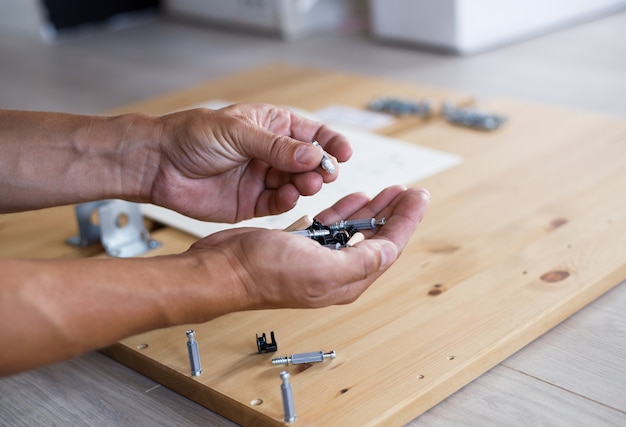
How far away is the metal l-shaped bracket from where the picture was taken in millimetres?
1556

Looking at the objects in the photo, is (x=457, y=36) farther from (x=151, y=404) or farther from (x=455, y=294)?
(x=151, y=404)

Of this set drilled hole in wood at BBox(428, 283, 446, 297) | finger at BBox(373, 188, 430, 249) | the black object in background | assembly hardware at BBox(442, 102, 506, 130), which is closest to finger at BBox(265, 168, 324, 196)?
finger at BBox(373, 188, 430, 249)

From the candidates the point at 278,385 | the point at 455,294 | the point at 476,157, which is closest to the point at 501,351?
the point at 455,294

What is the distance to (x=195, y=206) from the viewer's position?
1367mm

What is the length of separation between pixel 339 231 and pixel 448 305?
0.21 m

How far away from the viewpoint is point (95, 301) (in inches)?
36.9

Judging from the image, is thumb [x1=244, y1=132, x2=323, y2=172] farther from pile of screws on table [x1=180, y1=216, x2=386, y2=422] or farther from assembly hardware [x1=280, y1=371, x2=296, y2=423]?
assembly hardware [x1=280, y1=371, x2=296, y2=423]

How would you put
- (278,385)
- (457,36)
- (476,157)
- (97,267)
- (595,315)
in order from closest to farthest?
1. (97,267)
2. (278,385)
3. (595,315)
4. (476,157)
5. (457,36)

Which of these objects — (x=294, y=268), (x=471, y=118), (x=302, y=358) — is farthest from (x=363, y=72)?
(x=294, y=268)

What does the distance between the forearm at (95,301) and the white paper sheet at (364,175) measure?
1.85ft

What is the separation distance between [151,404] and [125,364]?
123mm

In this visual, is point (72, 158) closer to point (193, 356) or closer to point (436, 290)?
point (193, 356)

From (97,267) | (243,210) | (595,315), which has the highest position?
(97,267)

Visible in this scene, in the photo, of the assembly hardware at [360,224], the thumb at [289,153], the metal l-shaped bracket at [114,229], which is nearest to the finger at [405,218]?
the assembly hardware at [360,224]
